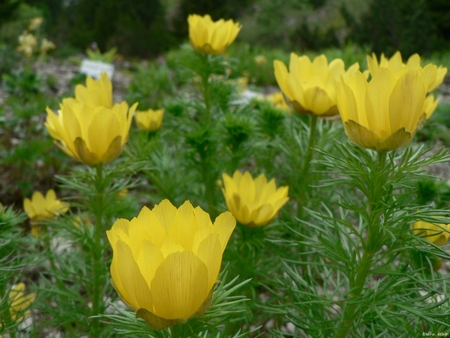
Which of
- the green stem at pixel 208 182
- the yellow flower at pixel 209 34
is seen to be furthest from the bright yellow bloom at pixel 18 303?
the yellow flower at pixel 209 34

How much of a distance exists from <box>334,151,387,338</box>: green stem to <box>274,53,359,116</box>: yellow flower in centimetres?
31

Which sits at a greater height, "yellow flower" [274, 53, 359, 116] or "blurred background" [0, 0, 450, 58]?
"yellow flower" [274, 53, 359, 116]

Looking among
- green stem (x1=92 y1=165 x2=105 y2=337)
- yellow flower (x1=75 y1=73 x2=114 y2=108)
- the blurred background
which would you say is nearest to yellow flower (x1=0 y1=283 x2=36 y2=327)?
green stem (x1=92 y1=165 x2=105 y2=337)

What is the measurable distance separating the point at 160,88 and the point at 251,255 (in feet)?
8.68

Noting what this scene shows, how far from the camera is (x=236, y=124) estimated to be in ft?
4.07

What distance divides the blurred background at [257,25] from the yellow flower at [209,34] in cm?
648

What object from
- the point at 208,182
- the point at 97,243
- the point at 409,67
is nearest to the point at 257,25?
the point at 208,182

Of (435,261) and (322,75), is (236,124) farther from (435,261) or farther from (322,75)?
(435,261)

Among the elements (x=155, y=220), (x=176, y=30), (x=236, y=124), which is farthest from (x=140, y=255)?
(x=176, y=30)

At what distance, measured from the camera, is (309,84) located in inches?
40.0

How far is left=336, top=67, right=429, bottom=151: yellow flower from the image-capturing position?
628 millimetres

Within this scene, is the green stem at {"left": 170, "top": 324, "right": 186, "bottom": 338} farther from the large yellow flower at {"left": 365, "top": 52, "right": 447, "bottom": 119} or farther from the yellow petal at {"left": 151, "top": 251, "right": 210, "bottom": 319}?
the large yellow flower at {"left": 365, "top": 52, "right": 447, "bottom": 119}

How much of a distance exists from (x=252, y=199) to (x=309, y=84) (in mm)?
289

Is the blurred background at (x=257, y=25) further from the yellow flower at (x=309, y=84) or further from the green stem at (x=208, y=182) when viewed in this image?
the yellow flower at (x=309, y=84)
